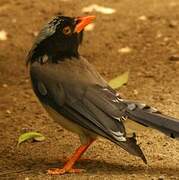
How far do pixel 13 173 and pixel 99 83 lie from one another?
3.08 feet

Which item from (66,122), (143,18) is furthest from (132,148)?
(143,18)

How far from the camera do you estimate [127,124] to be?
5.30 meters

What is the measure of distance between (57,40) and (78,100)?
554 millimetres

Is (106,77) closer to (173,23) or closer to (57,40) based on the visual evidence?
(173,23)

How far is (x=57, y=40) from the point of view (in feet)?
18.3

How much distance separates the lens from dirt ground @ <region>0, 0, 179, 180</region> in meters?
5.55

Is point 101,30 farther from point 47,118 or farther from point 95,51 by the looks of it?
point 47,118

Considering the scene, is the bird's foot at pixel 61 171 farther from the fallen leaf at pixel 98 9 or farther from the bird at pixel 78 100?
the fallen leaf at pixel 98 9

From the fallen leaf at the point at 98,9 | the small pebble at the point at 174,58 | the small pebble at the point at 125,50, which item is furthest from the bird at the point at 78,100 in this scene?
the fallen leaf at the point at 98,9

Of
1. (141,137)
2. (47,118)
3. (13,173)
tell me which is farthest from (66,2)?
(13,173)

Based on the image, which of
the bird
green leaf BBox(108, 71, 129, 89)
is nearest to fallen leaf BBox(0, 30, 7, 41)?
green leaf BBox(108, 71, 129, 89)

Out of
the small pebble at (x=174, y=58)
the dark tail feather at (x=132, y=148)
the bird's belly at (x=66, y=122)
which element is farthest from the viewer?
the small pebble at (x=174, y=58)

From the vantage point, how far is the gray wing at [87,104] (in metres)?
5.11

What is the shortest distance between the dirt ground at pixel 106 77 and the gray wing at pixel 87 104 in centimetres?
36
